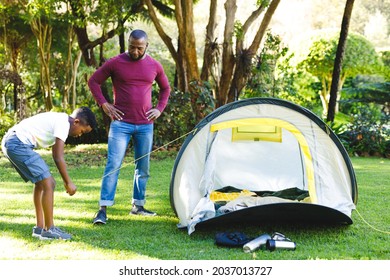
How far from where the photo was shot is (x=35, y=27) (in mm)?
13883

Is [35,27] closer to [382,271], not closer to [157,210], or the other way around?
[157,210]

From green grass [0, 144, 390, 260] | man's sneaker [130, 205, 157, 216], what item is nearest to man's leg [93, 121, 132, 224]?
green grass [0, 144, 390, 260]

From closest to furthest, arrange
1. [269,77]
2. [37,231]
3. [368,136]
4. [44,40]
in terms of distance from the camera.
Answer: [37,231] → [269,77] → [368,136] → [44,40]

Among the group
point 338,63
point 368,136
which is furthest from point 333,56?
point 368,136

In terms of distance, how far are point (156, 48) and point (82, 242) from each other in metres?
17.2

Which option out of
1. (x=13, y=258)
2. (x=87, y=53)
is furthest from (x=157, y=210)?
(x=87, y=53)

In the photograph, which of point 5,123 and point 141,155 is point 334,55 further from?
point 141,155

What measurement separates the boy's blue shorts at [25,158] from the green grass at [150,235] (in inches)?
19.6

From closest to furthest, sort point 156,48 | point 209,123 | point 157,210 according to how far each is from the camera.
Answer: point 209,123
point 157,210
point 156,48

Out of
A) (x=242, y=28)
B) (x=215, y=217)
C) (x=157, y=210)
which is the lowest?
(x=157, y=210)

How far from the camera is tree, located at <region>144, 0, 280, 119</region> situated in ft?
32.1

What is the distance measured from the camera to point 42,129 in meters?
4.09

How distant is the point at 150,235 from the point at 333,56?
34.7ft

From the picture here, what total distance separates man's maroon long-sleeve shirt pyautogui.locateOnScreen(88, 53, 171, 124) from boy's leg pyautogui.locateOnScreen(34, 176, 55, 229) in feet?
3.13
